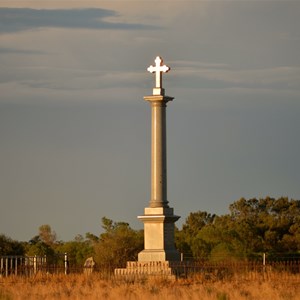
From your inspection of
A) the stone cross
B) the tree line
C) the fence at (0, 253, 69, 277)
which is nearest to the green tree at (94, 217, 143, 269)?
the tree line

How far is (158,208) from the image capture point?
46.3 meters

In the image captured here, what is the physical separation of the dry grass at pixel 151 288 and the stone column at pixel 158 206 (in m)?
3.39

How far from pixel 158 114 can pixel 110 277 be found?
7042 mm

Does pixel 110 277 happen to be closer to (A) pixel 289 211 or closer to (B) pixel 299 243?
(B) pixel 299 243

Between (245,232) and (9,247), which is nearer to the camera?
(9,247)

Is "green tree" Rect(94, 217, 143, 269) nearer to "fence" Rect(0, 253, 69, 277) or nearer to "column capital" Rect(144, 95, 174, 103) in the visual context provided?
"fence" Rect(0, 253, 69, 277)

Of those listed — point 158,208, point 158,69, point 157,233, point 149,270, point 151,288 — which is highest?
point 158,69

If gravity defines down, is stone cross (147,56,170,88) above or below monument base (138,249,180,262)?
above

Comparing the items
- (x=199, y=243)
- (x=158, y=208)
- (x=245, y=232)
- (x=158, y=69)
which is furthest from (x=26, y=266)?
(x=245, y=232)

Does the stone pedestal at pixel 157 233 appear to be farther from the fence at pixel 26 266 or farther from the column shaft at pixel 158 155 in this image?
the fence at pixel 26 266

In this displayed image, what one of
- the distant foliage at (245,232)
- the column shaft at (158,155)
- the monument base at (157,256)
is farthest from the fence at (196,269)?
the distant foliage at (245,232)

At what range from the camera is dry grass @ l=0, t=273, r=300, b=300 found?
33.0 m

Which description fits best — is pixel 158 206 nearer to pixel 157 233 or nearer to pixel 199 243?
pixel 157 233

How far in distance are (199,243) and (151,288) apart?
70.2ft
